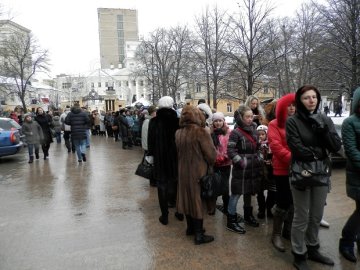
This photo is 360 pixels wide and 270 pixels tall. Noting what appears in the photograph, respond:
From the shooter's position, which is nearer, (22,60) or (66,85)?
(22,60)

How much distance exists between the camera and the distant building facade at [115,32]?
118 metres

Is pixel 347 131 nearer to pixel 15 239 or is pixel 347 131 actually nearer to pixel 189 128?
pixel 189 128

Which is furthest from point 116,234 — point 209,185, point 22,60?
point 22,60

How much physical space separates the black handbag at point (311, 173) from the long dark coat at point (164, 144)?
190cm

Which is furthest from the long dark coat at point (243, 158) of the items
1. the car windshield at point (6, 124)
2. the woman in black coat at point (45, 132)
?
the car windshield at point (6, 124)

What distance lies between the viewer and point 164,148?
4898 millimetres

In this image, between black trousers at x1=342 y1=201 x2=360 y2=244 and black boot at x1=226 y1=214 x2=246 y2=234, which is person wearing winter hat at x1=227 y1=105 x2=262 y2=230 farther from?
black trousers at x1=342 y1=201 x2=360 y2=244

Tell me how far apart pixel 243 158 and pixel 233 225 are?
0.95 meters

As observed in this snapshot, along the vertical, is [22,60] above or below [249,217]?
above

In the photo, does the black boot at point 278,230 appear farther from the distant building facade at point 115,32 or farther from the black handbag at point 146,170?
the distant building facade at point 115,32

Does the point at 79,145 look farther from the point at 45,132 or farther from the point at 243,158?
the point at 243,158

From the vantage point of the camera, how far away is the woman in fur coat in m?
4.29

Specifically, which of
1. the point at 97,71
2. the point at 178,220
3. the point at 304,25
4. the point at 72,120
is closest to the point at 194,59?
the point at 304,25

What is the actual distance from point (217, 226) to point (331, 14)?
1693cm
